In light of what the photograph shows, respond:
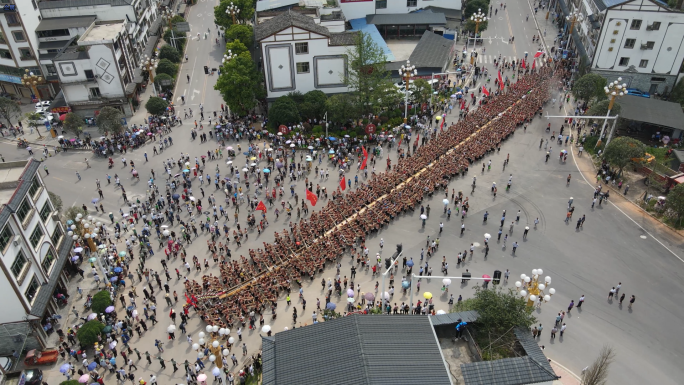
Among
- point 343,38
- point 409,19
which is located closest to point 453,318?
point 343,38

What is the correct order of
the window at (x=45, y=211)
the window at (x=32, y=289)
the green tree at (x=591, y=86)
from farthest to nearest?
the green tree at (x=591, y=86) → the window at (x=45, y=211) → the window at (x=32, y=289)

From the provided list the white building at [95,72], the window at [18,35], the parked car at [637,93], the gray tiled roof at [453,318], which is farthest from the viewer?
the window at [18,35]

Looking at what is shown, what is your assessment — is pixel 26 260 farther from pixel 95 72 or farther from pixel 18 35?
pixel 18 35

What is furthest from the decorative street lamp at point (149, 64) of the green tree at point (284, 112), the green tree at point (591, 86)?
the green tree at point (591, 86)

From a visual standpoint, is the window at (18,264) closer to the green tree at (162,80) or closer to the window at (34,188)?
the window at (34,188)

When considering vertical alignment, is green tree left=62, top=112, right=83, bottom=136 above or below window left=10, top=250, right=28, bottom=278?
above

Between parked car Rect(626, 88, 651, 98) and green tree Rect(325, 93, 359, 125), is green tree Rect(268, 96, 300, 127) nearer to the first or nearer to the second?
green tree Rect(325, 93, 359, 125)

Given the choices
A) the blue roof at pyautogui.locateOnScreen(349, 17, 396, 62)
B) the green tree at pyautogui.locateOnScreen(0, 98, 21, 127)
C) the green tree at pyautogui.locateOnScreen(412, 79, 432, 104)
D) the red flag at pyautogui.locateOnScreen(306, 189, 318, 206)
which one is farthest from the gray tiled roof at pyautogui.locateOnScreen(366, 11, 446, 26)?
the green tree at pyautogui.locateOnScreen(0, 98, 21, 127)

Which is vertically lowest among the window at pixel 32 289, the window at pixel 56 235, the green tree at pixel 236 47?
the window at pixel 32 289
